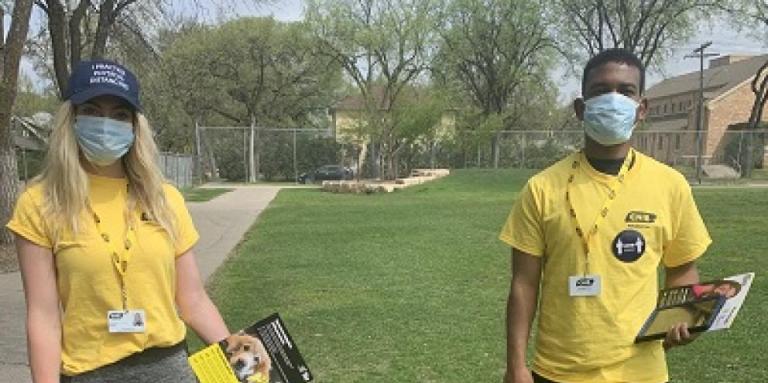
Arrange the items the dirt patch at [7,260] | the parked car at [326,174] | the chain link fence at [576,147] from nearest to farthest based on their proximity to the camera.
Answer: the dirt patch at [7,260] → the chain link fence at [576,147] → the parked car at [326,174]

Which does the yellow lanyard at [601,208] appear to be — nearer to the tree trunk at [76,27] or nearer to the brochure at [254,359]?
the brochure at [254,359]

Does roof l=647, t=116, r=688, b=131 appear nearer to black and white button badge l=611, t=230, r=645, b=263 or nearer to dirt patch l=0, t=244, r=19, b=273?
dirt patch l=0, t=244, r=19, b=273

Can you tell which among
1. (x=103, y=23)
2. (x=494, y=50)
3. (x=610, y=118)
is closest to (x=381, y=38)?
(x=494, y=50)

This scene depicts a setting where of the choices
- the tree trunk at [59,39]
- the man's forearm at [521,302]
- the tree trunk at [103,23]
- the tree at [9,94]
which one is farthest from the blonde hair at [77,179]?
the tree trunk at [103,23]

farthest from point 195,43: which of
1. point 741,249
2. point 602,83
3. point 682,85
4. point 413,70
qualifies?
point 682,85

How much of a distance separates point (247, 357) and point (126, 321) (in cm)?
39

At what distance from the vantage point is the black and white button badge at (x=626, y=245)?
251 cm

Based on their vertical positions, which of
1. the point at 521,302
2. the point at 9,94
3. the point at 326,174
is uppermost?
the point at 9,94

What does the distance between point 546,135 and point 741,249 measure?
1141 inches

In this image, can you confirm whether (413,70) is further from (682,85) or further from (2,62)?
(682,85)

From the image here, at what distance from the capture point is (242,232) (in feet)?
51.1

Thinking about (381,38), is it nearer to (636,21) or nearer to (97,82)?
(636,21)

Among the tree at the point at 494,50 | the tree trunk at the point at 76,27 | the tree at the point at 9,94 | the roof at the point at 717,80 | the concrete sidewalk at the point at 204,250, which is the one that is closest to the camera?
the concrete sidewalk at the point at 204,250

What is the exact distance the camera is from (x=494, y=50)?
173 feet
